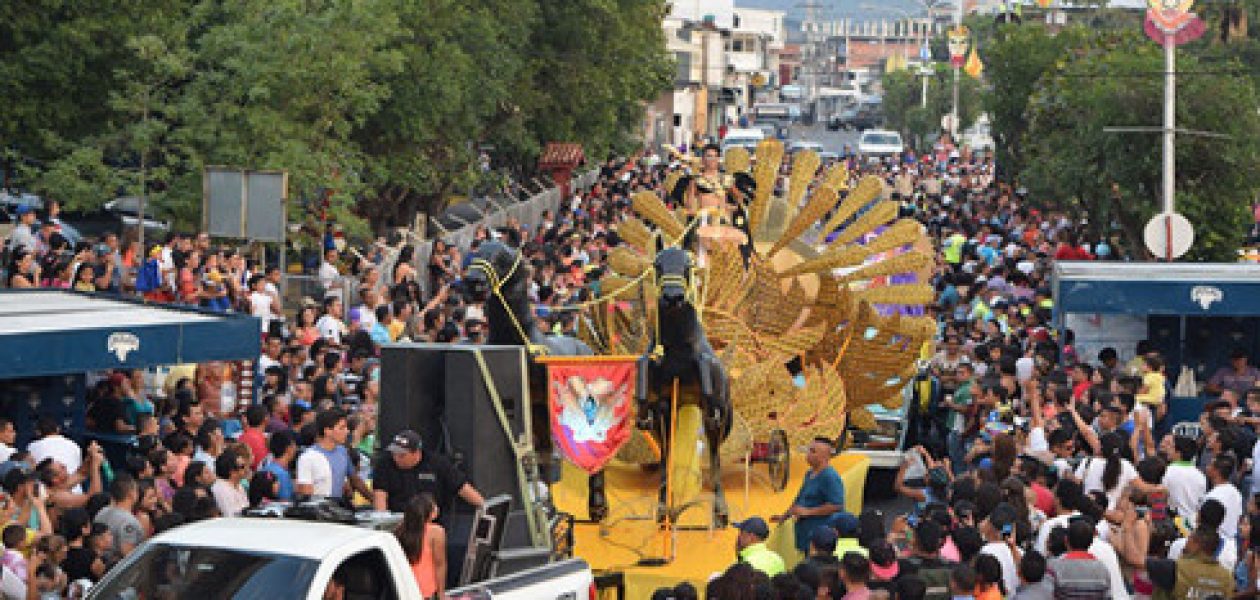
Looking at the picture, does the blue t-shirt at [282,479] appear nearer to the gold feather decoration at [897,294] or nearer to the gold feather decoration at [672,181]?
the gold feather decoration at [672,181]

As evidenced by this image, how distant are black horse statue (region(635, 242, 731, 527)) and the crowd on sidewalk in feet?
3.10

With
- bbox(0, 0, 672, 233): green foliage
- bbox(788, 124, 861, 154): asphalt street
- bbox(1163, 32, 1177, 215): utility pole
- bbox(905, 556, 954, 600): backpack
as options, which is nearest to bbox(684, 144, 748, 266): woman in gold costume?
bbox(905, 556, 954, 600): backpack

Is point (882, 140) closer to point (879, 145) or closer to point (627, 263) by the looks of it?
point (879, 145)

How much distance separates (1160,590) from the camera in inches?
518

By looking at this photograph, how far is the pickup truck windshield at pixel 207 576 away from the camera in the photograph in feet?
33.6

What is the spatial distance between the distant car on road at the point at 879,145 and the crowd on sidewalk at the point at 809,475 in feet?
175

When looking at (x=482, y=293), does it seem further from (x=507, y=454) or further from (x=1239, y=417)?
(x=1239, y=417)

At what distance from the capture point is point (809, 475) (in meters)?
16.0

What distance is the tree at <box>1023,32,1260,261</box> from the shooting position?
3516 cm

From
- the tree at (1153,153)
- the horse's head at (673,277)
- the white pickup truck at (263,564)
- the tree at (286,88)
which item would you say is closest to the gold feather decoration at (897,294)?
the horse's head at (673,277)

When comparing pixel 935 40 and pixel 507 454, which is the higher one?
pixel 935 40

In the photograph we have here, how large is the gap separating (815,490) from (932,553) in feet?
9.76

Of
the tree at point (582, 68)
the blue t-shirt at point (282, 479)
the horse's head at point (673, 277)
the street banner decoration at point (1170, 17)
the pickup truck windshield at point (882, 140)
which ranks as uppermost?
the pickup truck windshield at point (882, 140)

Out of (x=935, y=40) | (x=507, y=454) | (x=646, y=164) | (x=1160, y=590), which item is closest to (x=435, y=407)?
(x=507, y=454)
